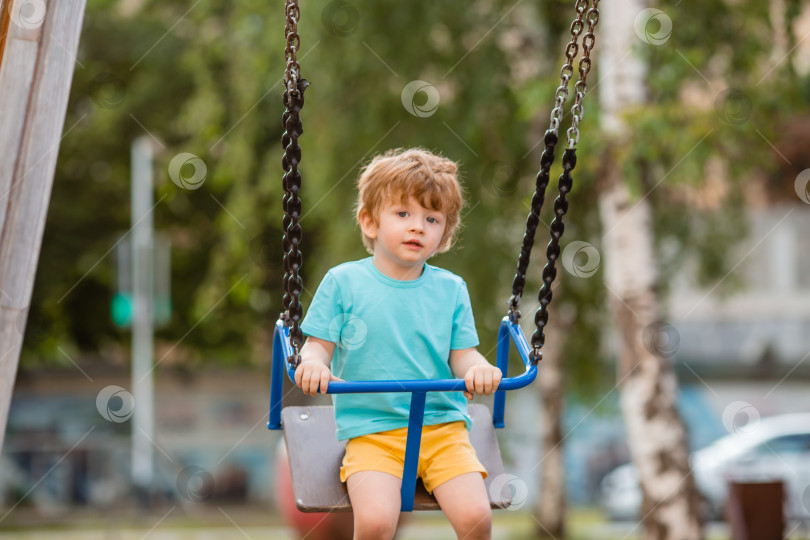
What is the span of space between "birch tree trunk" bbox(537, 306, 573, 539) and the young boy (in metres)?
8.97

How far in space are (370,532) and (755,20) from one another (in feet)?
24.0

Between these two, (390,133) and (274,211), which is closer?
(390,133)

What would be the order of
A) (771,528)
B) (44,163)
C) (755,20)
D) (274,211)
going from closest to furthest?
(44,163) < (771,528) < (755,20) < (274,211)

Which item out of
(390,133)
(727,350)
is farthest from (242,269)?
(727,350)

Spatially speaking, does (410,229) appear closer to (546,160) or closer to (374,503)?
(546,160)

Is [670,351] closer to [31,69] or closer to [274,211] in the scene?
[274,211]

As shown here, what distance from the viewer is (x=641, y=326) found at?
7723 millimetres

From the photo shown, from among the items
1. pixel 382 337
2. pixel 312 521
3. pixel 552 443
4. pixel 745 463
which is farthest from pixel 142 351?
pixel 382 337

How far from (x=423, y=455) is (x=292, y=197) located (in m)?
0.76

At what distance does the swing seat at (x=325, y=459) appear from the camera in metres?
2.82

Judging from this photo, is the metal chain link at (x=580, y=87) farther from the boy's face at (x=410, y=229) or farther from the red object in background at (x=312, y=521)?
the red object in background at (x=312, y=521)

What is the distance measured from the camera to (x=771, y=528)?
768cm

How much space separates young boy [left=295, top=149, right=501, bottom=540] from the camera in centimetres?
284

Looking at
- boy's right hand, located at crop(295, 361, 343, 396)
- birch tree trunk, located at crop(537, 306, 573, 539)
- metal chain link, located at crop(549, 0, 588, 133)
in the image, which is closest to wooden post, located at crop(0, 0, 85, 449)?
boy's right hand, located at crop(295, 361, 343, 396)
